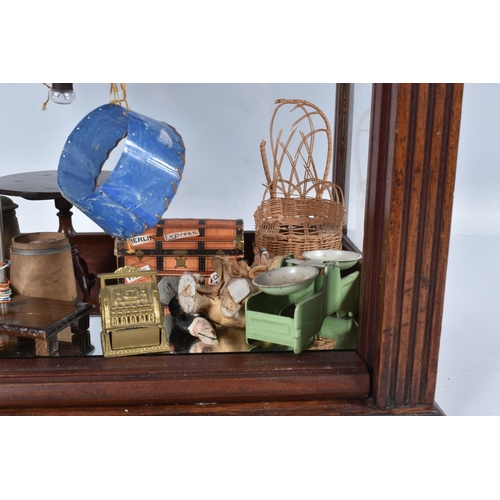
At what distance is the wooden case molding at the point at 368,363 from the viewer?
1521 mm

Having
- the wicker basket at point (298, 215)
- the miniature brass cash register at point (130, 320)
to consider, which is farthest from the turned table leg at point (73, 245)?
the miniature brass cash register at point (130, 320)

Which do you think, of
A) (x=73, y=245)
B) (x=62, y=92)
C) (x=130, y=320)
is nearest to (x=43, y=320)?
(x=130, y=320)

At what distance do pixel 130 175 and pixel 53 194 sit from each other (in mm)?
1200

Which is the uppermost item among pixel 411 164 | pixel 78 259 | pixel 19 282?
pixel 411 164

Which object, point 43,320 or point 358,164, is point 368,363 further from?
point 358,164

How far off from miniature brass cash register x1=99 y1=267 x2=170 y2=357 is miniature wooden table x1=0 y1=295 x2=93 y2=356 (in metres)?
0.12

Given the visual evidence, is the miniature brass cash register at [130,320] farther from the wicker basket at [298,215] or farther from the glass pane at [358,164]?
the glass pane at [358,164]

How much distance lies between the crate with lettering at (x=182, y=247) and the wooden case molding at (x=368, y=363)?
1.12m

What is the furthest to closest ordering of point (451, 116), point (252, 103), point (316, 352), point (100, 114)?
point (252, 103)
point (100, 114)
point (316, 352)
point (451, 116)

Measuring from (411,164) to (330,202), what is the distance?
1.76m

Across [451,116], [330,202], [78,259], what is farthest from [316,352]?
[78,259]

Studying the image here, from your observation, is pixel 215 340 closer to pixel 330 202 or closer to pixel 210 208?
pixel 330 202
